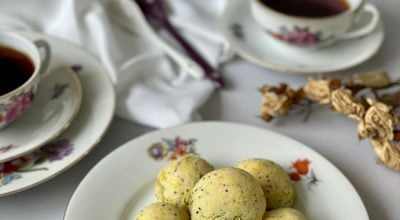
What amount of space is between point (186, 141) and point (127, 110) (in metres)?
0.12

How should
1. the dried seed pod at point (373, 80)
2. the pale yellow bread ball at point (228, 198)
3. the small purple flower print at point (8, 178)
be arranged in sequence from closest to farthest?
the pale yellow bread ball at point (228, 198) < the small purple flower print at point (8, 178) < the dried seed pod at point (373, 80)

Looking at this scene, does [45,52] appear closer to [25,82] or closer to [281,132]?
[25,82]

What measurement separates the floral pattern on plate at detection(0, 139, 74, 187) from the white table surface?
1.2 inches

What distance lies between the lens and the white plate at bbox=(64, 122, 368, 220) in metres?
0.66

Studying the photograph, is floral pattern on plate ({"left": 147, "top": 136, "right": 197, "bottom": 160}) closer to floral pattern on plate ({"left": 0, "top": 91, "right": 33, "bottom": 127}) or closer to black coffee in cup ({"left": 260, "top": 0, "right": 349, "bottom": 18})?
floral pattern on plate ({"left": 0, "top": 91, "right": 33, "bottom": 127})

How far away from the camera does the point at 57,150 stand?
29.2 inches

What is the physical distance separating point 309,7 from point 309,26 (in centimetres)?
6

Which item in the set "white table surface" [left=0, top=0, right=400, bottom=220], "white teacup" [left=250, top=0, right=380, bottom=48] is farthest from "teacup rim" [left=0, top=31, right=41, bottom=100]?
"white teacup" [left=250, top=0, right=380, bottom=48]

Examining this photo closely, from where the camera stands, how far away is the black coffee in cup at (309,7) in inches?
36.5

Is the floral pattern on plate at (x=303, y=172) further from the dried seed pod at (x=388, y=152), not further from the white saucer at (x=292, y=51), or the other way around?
the white saucer at (x=292, y=51)

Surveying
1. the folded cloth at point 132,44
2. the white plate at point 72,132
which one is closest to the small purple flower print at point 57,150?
the white plate at point 72,132

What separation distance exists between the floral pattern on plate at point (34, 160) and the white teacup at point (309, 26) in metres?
0.34

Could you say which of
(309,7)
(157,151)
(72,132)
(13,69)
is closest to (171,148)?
(157,151)

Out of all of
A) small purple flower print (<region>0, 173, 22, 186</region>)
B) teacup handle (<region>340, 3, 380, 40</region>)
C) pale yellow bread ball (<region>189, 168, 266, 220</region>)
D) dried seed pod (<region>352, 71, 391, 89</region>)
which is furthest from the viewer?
teacup handle (<region>340, 3, 380, 40</region>)
